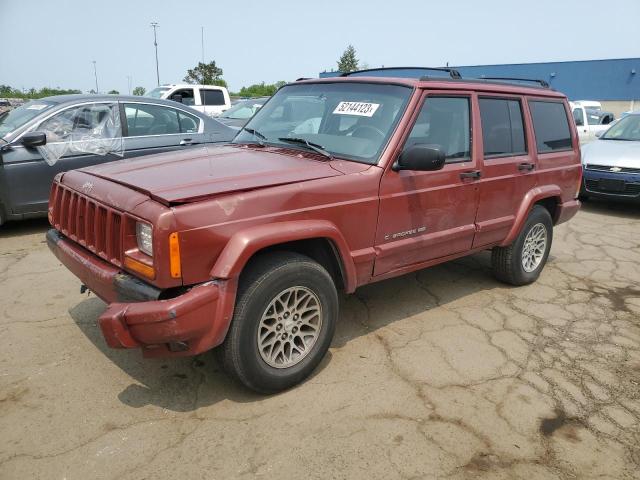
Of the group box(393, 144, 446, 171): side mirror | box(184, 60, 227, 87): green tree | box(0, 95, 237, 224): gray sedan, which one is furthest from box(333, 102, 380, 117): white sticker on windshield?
box(184, 60, 227, 87): green tree

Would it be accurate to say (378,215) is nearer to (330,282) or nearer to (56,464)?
(330,282)

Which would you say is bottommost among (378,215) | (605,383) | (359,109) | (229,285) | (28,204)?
(605,383)

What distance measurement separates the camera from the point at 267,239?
8.70ft

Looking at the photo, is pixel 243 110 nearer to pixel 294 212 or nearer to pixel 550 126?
pixel 550 126

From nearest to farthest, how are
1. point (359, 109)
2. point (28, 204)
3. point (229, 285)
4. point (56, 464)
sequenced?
point (56, 464)
point (229, 285)
point (359, 109)
point (28, 204)

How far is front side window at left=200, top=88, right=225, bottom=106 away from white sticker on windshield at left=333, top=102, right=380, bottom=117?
12.2 metres

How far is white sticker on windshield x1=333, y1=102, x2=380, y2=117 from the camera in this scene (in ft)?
11.5

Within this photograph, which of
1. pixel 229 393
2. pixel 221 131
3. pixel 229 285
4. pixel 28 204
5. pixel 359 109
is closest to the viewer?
pixel 229 285

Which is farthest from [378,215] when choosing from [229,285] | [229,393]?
[229,393]

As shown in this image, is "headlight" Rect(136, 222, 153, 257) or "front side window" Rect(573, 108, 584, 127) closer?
"headlight" Rect(136, 222, 153, 257)

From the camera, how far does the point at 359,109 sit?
355cm

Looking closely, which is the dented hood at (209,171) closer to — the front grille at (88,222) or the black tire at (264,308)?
the front grille at (88,222)

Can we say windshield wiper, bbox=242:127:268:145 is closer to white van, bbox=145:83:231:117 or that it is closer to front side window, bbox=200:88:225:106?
white van, bbox=145:83:231:117

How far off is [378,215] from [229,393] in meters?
1.44
